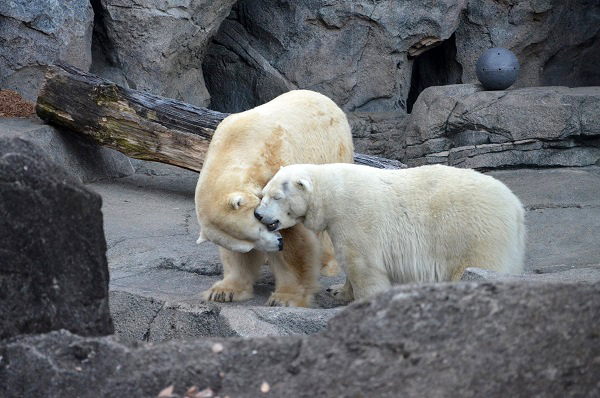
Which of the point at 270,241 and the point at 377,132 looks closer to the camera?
the point at 270,241

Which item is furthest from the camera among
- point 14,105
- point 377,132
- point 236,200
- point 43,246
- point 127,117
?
point 377,132

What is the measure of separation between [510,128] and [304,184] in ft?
16.5

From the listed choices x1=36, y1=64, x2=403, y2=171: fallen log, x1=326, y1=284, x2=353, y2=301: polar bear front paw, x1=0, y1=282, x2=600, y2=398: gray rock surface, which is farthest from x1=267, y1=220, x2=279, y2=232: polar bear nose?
x1=36, y1=64, x2=403, y2=171: fallen log

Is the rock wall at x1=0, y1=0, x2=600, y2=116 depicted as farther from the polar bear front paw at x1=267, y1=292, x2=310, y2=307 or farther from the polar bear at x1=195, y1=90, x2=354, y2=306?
the polar bear front paw at x1=267, y1=292, x2=310, y2=307

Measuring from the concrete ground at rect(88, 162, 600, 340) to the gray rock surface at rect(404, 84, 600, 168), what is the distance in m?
0.22

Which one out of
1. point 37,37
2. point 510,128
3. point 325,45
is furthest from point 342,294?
point 325,45

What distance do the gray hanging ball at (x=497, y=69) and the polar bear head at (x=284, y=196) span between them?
5.22 m

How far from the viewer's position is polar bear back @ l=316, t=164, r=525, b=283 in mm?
4273

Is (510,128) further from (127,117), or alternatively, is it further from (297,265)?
(297,265)

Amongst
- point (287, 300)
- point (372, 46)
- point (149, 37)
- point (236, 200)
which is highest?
point (372, 46)

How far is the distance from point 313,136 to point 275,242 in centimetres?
93

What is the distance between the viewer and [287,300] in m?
4.64

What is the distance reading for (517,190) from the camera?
8.02 meters

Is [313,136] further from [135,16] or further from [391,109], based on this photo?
[391,109]
